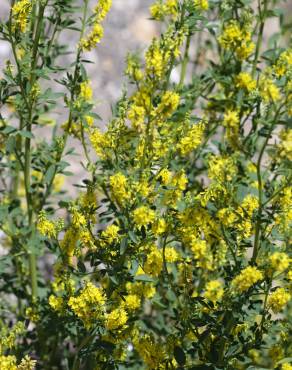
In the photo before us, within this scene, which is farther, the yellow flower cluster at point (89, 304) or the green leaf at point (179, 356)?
the green leaf at point (179, 356)

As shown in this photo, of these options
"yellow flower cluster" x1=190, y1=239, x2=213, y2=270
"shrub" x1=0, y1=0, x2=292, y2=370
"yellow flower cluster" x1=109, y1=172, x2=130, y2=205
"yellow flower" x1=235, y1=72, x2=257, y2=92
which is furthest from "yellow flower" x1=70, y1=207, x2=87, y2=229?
"yellow flower" x1=235, y1=72, x2=257, y2=92

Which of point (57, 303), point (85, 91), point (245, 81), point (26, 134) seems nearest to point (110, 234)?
point (57, 303)

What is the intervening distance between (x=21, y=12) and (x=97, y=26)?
370 mm

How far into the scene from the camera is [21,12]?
276 cm

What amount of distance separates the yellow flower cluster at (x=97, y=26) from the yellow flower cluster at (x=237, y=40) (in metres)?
0.63

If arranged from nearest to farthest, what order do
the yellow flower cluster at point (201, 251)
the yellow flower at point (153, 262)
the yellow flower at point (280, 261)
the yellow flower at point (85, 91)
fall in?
the yellow flower at point (280, 261) < the yellow flower cluster at point (201, 251) < the yellow flower at point (153, 262) < the yellow flower at point (85, 91)

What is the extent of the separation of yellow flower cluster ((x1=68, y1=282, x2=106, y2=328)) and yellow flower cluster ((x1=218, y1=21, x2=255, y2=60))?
1.45 meters

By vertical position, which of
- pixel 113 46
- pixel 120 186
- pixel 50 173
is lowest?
pixel 120 186

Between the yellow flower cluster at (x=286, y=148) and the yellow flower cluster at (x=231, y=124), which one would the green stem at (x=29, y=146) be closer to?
the yellow flower cluster at (x=231, y=124)

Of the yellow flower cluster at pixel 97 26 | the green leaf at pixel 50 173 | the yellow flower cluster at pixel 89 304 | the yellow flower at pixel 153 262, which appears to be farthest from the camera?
the green leaf at pixel 50 173

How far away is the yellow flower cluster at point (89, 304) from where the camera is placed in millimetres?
2490

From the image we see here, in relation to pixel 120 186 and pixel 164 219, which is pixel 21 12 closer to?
pixel 120 186

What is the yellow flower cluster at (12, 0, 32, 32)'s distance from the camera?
8.98 feet

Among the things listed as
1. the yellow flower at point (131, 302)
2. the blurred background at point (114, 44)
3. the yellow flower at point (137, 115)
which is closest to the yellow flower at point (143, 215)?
the yellow flower at point (131, 302)
